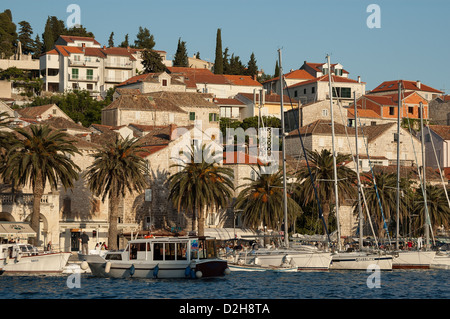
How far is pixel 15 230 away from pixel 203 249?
1705 centimetres

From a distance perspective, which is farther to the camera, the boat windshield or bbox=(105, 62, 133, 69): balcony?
bbox=(105, 62, 133, 69): balcony

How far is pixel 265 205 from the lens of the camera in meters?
75.5

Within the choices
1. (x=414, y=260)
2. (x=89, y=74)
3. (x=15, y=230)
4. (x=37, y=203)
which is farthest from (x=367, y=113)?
(x=15, y=230)

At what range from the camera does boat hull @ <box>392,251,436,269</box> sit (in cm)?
6344

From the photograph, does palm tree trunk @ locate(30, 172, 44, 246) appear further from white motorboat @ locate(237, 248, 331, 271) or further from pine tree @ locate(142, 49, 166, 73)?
pine tree @ locate(142, 49, 166, 73)

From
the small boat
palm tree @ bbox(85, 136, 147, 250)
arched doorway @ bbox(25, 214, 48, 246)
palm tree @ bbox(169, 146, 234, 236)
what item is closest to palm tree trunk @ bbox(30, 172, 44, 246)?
arched doorway @ bbox(25, 214, 48, 246)

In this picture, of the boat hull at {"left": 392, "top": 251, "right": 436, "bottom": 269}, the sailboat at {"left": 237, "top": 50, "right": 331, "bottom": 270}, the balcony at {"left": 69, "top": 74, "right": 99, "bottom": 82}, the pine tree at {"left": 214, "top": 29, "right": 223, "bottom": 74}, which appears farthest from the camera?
the pine tree at {"left": 214, "top": 29, "right": 223, "bottom": 74}

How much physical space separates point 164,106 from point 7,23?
200ft

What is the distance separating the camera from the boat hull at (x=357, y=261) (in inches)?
2355

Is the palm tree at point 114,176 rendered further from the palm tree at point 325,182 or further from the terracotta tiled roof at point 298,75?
the terracotta tiled roof at point 298,75

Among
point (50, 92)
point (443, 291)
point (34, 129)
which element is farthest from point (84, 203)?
point (50, 92)

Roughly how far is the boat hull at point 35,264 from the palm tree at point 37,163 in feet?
34.1

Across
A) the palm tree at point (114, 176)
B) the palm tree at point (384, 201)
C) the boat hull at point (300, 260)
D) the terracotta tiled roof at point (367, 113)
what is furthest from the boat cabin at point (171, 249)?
the terracotta tiled roof at point (367, 113)

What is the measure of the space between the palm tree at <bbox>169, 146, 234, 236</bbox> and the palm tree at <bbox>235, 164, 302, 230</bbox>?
Result: 7.46 ft
